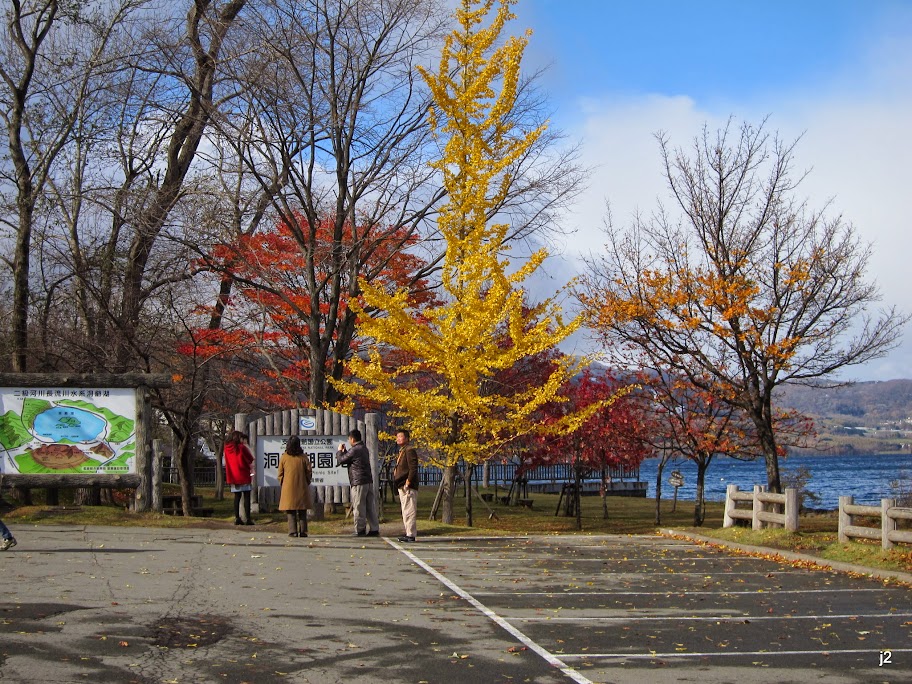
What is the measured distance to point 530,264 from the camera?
21.4 metres

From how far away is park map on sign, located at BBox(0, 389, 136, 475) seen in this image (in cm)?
1778

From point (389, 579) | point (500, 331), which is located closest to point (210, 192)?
point (500, 331)

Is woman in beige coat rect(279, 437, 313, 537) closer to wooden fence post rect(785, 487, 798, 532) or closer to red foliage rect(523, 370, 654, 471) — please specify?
wooden fence post rect(785, 487, 798, 532)

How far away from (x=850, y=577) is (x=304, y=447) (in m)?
10.4

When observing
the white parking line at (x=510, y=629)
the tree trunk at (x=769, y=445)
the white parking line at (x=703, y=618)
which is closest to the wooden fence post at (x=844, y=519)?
the white parking line at (x=703, y=618)

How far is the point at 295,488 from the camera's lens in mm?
16547

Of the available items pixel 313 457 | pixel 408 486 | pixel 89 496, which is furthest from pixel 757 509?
pixel 89 496

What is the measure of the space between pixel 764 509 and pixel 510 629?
37.0 feet

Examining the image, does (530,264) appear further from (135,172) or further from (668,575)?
(135,172)

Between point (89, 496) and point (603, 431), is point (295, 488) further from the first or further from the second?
point (603, 431)

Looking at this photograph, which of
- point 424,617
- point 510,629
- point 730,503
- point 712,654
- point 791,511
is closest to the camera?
point 712,654

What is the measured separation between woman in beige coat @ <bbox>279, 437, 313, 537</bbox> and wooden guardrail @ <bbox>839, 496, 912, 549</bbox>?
9.13 metres

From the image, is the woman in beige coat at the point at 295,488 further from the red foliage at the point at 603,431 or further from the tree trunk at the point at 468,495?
the red foliage at the point at 603,431

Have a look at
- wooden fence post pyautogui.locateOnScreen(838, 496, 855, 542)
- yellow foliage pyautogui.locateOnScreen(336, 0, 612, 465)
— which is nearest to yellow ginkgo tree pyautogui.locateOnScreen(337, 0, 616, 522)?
yellow foliage pyautogui.locateOnScreen(336, 0, 612, 465)
